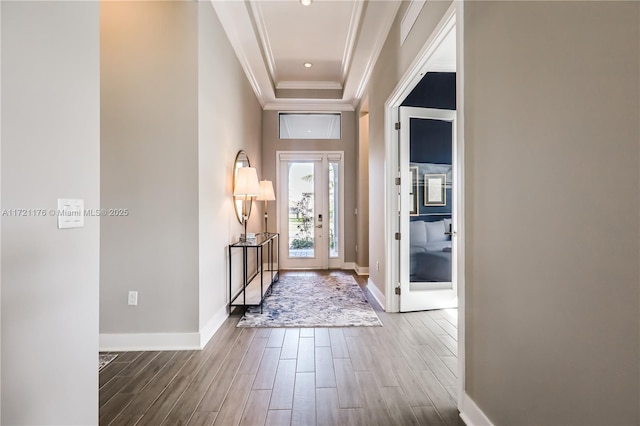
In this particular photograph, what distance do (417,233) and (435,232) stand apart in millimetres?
241

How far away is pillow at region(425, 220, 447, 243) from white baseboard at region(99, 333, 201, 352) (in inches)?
105

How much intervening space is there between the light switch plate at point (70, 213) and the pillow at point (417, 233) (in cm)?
309

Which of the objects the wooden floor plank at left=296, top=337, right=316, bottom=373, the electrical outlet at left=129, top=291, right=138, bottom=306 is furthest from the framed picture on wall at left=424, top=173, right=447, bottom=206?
the electrical outlet at left=129, top=291, right=138, bottom=306

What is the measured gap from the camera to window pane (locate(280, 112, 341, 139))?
599 cm

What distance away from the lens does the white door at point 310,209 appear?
5992 millimetres

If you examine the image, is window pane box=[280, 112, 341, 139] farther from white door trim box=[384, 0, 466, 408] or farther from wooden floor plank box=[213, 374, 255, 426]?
wooden floor plank box=[213, 374, 255, 426]

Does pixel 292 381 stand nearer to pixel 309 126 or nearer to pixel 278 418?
pixel 278 418

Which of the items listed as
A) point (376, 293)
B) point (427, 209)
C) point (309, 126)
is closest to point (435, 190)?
point (427, 209)

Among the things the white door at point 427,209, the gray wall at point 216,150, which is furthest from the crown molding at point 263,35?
the white door at point 427,209

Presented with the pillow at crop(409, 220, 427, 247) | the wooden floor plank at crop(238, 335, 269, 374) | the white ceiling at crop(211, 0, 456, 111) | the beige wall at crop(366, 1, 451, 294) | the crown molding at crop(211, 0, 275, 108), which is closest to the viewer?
the wooden floor plank at crop(238, 335, 269, 374)

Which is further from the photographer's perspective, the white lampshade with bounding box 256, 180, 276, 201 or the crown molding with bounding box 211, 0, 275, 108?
the white lampshade with bounding box 256, 180, 276, 201

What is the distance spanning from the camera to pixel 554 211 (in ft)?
3.60

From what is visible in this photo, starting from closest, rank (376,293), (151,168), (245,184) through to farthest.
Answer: (151,168), (245,184), (376,293)

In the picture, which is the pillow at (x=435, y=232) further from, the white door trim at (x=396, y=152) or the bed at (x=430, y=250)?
the white door trim at (x=396, y=152)
